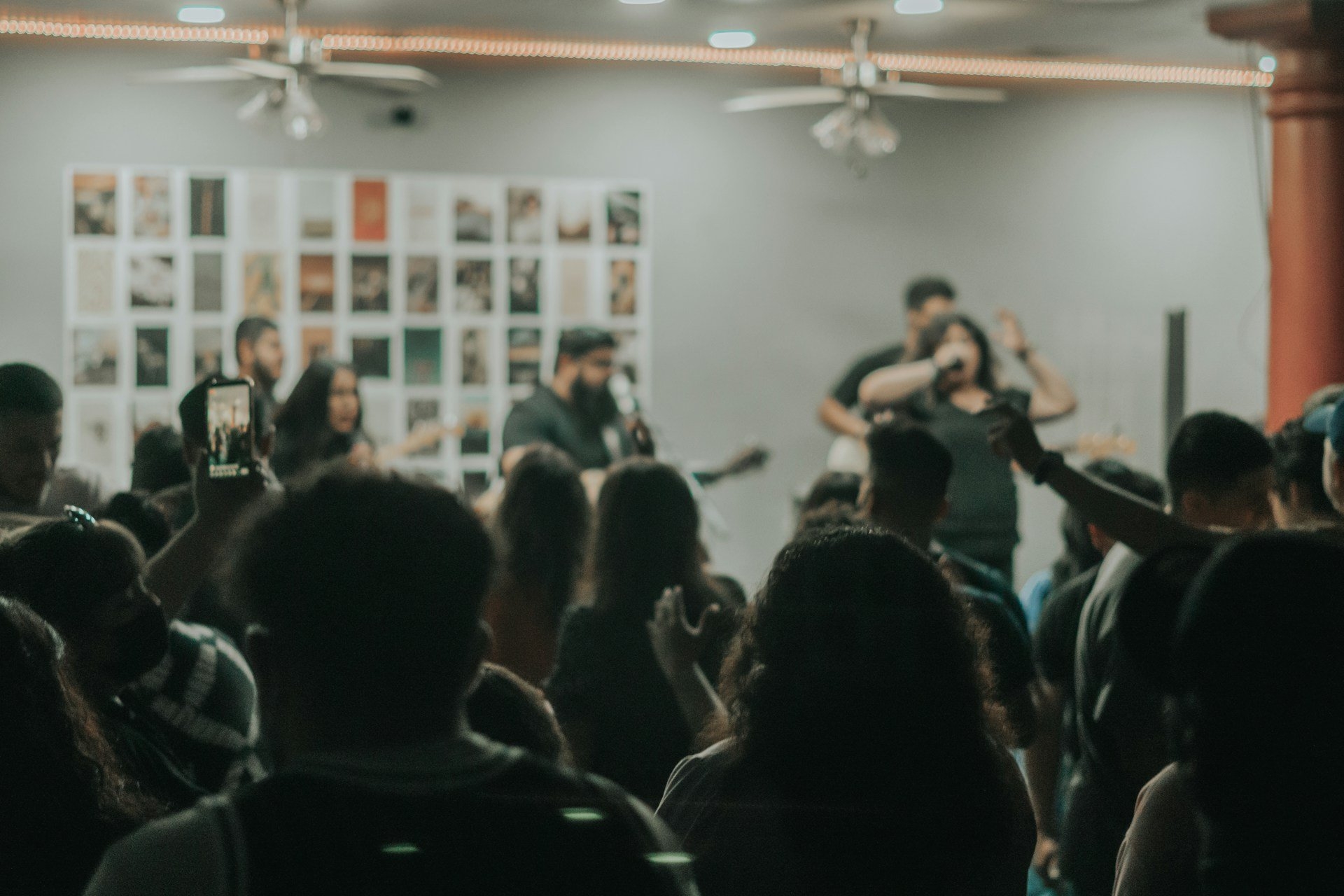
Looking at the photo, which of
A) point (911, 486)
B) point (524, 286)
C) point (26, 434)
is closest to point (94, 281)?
point (524, 286)

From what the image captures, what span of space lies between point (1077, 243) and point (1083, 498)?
515cm

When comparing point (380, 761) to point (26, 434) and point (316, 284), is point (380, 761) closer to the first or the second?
point (26, 434)

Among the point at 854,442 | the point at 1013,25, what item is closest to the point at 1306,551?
the point at 854,442

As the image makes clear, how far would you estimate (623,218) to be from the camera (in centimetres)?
669

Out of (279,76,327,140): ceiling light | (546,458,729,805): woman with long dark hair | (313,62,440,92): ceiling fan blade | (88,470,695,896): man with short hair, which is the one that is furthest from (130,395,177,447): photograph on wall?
(88,470,695,896): man with short hair

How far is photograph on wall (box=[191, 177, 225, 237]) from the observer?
6312 mm

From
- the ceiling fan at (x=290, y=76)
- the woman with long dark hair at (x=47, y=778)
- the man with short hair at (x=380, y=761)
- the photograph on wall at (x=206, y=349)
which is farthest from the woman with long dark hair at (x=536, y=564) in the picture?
the photograph on wall at (x=206, y=349)

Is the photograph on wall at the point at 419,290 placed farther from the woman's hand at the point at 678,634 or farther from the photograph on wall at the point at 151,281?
the woman's hand at the point at 678,634

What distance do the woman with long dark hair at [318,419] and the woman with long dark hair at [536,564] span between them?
6.98ft

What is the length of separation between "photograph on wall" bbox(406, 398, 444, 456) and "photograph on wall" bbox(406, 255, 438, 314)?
424 mm

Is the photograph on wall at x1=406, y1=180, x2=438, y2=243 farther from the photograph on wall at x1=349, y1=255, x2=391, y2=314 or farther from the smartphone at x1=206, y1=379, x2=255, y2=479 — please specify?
the smartphone at x1=206, y1=379, x2=255, y2=479

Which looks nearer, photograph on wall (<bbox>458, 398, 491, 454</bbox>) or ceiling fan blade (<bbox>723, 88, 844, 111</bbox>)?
ceiling fan blade (<bbox>723, 88, 844, 111</bbox>)

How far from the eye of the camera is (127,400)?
6.29 metres

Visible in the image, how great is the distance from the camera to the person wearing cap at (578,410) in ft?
18.0
